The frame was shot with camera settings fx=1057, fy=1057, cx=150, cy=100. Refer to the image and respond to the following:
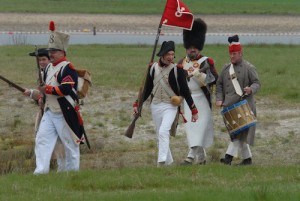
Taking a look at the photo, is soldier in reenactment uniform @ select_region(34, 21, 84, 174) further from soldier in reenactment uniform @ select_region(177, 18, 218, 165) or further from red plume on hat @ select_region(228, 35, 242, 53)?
red plume on hat @ select_region(228, 35, 242, 53)

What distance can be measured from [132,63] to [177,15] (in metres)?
14.7

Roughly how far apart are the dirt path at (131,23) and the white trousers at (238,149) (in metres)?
34.2

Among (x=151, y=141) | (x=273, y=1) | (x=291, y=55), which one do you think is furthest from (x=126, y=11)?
(x=151, y=141)

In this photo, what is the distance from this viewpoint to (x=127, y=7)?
65125mm

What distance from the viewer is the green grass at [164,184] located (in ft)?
34.9

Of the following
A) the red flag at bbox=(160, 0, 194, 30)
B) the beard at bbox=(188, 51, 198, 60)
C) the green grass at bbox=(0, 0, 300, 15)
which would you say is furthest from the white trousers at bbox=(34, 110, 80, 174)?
Result: the green grass at bbox=(0, 0, 300, 15)

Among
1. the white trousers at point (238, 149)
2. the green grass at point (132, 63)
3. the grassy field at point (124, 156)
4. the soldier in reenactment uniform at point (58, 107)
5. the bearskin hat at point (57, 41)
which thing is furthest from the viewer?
the green grass at point (132, 63)

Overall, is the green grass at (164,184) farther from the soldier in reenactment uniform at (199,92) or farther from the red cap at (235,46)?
the red cap at (235,46)

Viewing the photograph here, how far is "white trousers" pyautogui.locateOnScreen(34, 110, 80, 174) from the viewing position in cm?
1280

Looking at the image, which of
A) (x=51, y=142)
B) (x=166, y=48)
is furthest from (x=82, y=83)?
(x=166, y=48)

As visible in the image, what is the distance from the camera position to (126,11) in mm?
60438

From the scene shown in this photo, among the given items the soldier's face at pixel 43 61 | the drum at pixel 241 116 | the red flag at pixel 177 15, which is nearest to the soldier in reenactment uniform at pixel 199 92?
the drum at pixel 241 116

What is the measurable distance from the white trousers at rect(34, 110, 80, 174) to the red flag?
81.1 inches

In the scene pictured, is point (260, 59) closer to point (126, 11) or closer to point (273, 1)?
point (126, 11)
